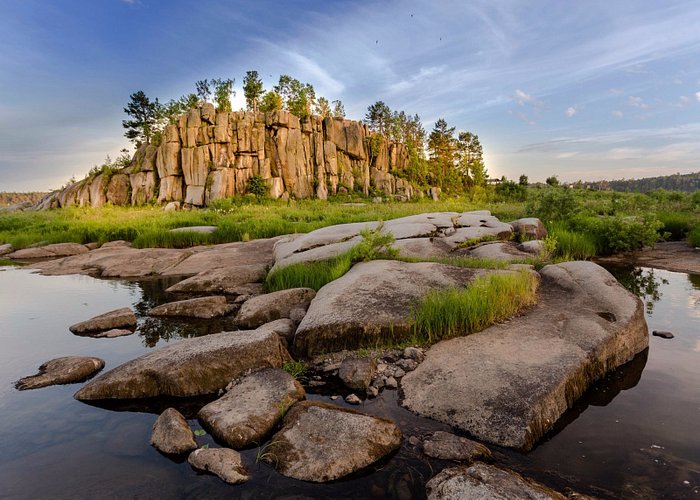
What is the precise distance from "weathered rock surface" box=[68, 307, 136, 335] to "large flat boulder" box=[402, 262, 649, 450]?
616 cm

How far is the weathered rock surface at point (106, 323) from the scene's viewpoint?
8.16 meters

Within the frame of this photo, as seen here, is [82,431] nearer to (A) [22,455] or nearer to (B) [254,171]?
(A) [22,455]

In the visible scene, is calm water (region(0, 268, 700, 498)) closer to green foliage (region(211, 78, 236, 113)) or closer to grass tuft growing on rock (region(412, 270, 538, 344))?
→ grass tuft growing on rock (region(412, 270, 538, 344))

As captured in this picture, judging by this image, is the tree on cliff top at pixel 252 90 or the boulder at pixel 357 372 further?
the tree on cliff top at pixel 252 90

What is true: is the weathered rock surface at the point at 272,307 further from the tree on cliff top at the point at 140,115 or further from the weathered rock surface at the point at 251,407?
the tree on cliff top at the point at 140,115

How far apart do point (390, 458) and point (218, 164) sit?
49.7 meters

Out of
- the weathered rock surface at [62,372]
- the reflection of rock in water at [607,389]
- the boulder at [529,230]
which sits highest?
the boulder at [529,230]

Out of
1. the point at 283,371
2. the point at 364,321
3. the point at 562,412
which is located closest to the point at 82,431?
the point at 283,371

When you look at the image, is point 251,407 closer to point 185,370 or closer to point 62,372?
point 185,370

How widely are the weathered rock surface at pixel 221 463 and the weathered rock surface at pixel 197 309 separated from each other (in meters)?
5.25

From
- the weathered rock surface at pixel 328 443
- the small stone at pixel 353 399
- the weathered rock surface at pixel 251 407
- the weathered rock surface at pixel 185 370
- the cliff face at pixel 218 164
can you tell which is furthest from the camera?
the cliff face at pixel 218 164

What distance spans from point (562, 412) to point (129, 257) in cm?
1546

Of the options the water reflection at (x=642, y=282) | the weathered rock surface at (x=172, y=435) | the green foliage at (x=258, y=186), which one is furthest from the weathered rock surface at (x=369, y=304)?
the green foliage at (x=258, y=186)

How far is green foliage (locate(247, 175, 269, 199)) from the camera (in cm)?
4969
